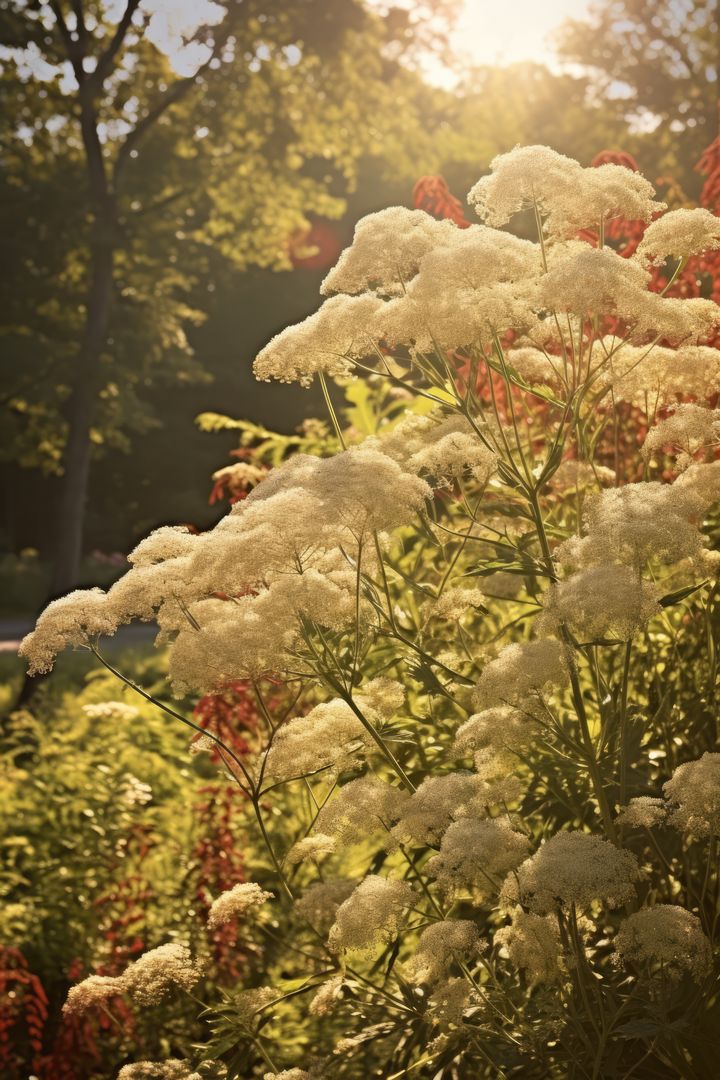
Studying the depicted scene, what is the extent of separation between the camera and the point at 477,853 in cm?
299

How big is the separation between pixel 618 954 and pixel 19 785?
19.3ft

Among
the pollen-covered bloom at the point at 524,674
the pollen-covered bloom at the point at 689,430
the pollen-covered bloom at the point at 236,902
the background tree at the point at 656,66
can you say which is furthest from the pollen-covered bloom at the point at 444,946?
the background tree at the point at 656,66

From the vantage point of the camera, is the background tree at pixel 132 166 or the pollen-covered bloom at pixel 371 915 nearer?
the pollen-covered bloom at pixel 371 915

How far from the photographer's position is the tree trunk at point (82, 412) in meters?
15.3

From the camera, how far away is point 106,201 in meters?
15.3

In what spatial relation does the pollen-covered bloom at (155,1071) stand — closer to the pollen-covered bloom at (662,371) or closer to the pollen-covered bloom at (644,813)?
the pollen-covered bloom at (644,813)

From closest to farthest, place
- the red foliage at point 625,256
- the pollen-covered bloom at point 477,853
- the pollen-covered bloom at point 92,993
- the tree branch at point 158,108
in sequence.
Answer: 1. the pollen-covered bloom at point 477,853
2. the pollen-covered bloom at point 92,993
3. the red foliage at point 625,256
4. the tree branch at point 158,108

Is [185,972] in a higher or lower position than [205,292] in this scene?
lower

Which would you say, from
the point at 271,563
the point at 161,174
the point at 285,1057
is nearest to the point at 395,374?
the point at 271,563

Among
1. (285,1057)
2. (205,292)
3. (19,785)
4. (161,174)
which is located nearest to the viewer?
(285,1057)

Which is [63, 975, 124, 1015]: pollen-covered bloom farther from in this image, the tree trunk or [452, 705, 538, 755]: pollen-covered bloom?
the tree trunk

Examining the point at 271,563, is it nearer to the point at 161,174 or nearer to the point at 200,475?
the point at 161,174

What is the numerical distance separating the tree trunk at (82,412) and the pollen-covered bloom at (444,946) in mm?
12670

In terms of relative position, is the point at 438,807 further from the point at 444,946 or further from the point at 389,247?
the point at 389,247
